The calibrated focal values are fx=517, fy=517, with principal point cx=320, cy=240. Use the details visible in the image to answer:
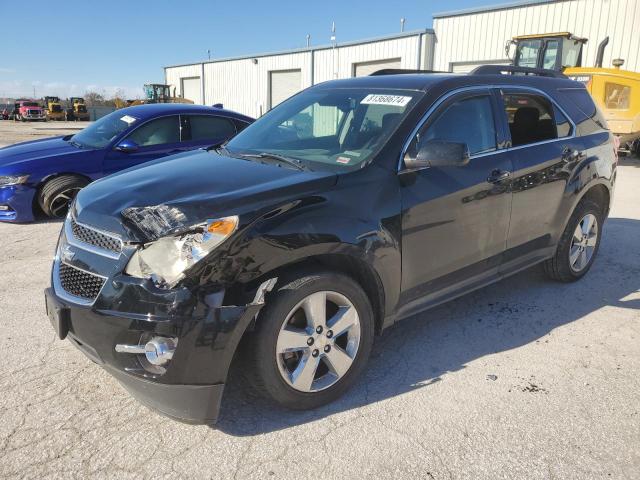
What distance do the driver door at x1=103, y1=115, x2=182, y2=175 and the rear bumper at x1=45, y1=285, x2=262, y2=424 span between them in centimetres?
472

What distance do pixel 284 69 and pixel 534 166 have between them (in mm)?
27207

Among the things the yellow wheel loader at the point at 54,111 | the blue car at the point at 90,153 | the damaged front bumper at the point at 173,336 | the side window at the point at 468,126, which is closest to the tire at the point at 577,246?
the side window at the point at 468,126

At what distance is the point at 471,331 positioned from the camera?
151 inches

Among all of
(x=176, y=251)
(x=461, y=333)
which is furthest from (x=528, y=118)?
(x=176, y=251)

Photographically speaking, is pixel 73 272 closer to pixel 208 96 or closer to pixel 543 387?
pixel 543 387

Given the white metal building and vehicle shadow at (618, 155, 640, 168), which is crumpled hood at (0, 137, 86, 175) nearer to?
vehicle shadow at (618, 155, 640, 168)

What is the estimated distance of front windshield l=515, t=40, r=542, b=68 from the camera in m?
15.2

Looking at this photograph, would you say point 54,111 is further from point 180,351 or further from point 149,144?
point 180,351

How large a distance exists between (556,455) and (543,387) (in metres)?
0.64

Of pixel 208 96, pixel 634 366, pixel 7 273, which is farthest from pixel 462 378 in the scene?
pixel 208 96

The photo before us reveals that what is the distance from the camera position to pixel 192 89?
1575 inches

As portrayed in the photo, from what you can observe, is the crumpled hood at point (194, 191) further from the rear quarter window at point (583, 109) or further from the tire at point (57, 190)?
the tire at point (57, 190)

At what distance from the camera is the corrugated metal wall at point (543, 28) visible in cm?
1670

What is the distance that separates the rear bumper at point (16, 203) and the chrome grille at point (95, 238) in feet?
14.3
